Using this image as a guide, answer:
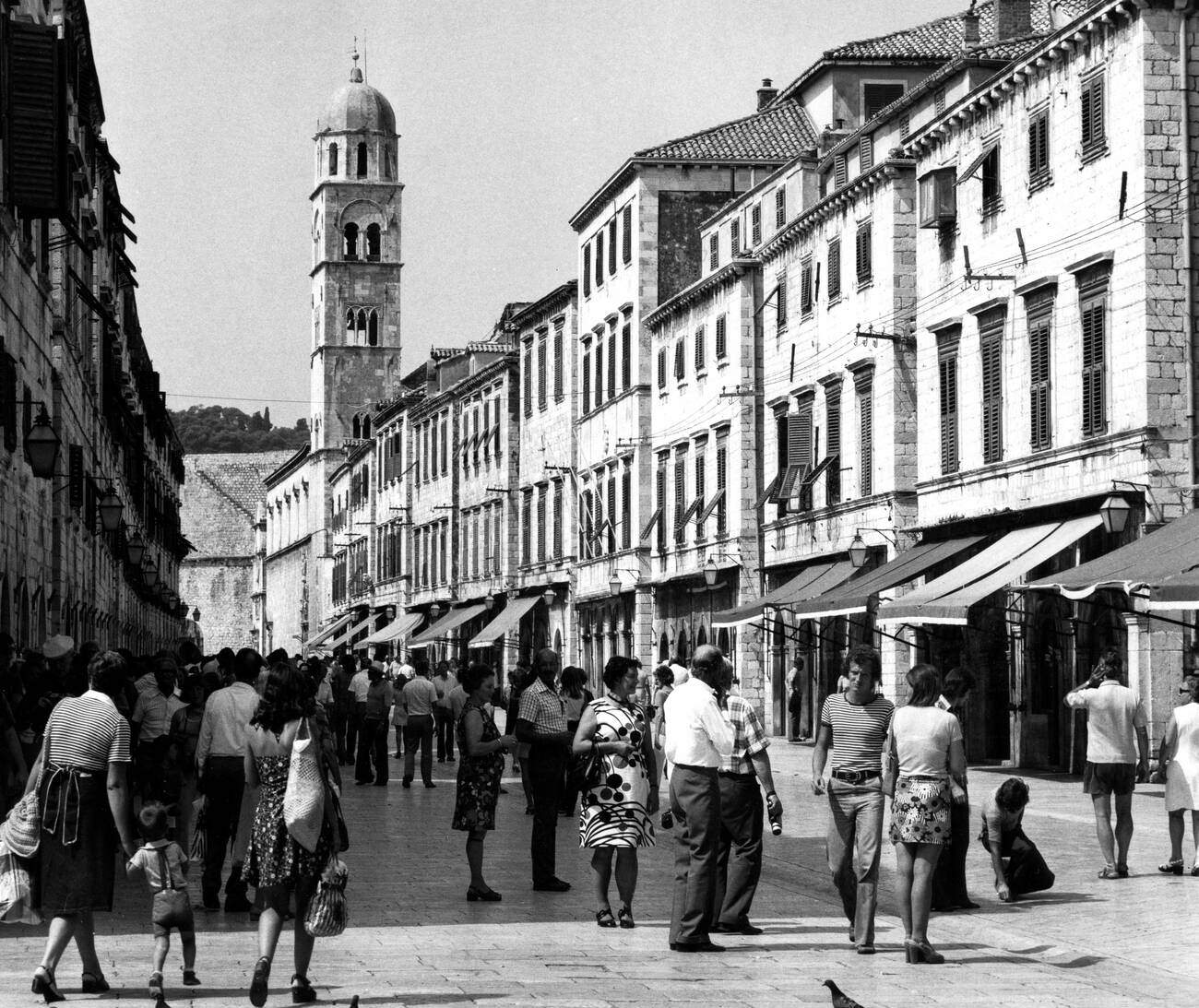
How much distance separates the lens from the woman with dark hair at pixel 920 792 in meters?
11.9

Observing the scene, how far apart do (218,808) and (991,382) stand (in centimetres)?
1887

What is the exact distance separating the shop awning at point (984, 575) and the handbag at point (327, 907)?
637 inches

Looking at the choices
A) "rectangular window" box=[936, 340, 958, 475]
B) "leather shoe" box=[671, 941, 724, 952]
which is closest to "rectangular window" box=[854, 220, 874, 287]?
"rectangular window" box=[936, 340, 958, 475]

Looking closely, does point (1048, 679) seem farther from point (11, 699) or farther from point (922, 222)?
point (11, 699)

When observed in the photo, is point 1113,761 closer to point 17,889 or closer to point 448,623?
point 17,889

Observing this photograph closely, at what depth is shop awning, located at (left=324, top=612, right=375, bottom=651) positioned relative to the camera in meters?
93.1

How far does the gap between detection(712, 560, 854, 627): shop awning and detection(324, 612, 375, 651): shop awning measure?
5560 cm

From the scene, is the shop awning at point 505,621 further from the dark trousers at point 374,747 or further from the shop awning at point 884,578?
the dark trousers at point 374,747

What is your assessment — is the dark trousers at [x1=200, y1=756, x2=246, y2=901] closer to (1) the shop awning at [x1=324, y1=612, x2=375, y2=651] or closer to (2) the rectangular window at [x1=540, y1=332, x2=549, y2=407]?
(2) the rectangular window at [x1=540, y1=332, x2=549, y2=407]

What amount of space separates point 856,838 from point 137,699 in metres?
6.82

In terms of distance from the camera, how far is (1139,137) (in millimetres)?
26484

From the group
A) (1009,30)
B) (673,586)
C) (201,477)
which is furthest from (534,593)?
(201,477)

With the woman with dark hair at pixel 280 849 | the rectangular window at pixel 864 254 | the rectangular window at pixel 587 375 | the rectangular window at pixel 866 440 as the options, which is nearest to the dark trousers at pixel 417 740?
the rectangular window at pixel 866 440

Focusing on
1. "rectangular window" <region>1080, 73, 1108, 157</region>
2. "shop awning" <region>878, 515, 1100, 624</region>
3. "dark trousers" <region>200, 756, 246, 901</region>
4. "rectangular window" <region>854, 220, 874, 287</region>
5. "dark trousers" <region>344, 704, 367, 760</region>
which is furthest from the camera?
"rectangular window" <region>854, 220, 874, 287</region>
